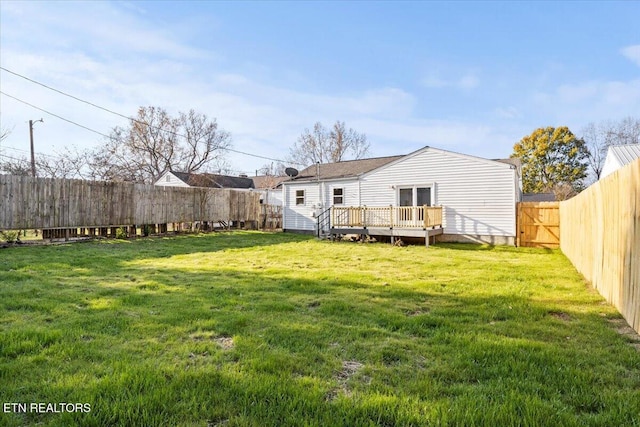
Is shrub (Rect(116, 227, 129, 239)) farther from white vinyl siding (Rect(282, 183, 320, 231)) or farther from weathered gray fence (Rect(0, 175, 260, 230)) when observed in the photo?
white vinyl siding (Rect(282, 183, 320, 231))

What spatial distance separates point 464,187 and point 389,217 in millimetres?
3090

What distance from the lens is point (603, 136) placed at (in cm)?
3080

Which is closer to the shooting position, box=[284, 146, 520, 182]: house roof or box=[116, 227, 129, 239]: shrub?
box=[116, 227, 129, 239]: shrub

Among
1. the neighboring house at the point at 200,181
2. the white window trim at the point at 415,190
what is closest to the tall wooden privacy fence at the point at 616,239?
the white window trim at the point at 415,190

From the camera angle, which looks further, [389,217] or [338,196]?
[338,196]

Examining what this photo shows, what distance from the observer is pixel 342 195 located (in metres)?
16.7

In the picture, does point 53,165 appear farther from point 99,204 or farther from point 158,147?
point 99,204

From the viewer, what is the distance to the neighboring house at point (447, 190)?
12.8 metres

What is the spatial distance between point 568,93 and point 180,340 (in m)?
25.3

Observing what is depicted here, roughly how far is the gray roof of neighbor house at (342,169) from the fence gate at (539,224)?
6761mm

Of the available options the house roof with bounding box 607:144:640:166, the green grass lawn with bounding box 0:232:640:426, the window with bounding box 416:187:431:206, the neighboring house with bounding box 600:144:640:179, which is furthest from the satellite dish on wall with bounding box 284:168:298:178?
the house roof with bounding box 607:144:640:166

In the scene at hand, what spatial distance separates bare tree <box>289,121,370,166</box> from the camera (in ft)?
114

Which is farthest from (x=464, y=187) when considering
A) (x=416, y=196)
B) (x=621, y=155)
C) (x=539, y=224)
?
(x=621, y=155)

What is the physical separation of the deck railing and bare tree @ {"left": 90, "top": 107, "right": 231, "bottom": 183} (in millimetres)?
19308
